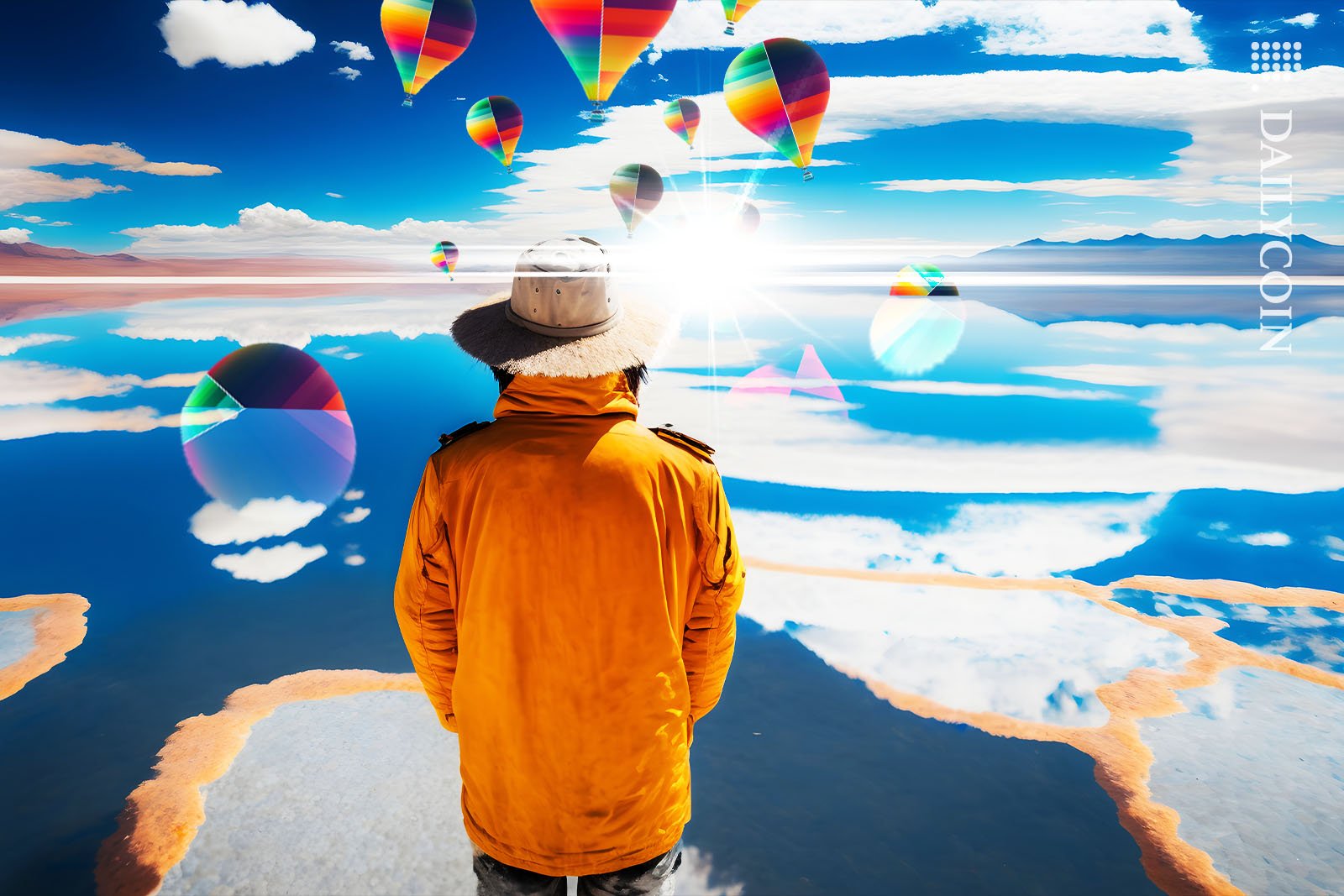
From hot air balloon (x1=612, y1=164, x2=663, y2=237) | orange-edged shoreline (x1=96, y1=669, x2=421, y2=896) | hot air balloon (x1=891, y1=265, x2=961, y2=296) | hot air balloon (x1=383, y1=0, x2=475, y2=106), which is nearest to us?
orange-edged shoreline (x1=96, y1=669, x2=421, y2=896)

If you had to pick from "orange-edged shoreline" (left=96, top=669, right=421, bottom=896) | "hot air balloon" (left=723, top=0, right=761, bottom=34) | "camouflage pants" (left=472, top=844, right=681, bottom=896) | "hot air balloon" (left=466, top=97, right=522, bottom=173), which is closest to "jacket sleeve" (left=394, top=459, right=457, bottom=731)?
"camouflage pants" (left=472, top=844, right=681, bottom=896)

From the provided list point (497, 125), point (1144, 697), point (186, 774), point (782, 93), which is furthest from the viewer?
point (497, 125)

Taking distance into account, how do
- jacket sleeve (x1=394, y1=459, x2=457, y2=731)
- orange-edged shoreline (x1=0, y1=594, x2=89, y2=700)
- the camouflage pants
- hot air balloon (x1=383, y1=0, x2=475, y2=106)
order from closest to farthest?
jacket sleeve (x1=394, y1=459, x2=457, y2=731) < the camouflage pants < orange-edged shoreline (x1=0, y1=594, x2=89, y2=700) < hot air balloon (x1=383, y1=0, x2=475, y2=106)

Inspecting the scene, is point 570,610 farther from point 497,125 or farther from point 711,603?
point 497,125

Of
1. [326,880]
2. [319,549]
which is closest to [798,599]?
[326,880]

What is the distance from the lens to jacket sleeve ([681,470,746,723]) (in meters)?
1.50

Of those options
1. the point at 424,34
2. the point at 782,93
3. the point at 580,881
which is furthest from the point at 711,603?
the point at 424,34

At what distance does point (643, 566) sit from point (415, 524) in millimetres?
476

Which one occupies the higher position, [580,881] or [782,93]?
[782,93]

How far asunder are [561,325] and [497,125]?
1512cm

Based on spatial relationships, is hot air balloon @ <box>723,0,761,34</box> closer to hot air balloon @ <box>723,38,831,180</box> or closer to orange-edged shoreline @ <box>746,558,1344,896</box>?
hot air balloon @ <box>723,38,831,180</box>

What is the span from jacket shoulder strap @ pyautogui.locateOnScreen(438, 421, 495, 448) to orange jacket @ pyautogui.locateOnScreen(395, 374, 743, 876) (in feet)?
Answer: 0.12

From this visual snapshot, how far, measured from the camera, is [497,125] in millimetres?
14703

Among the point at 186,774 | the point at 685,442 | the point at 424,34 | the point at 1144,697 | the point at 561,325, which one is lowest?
the point at 1144,697
